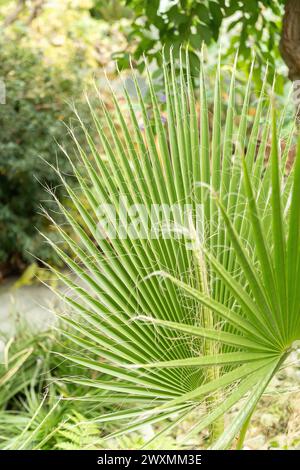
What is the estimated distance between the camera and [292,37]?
2164 millimetres

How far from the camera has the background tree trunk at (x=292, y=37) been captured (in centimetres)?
213

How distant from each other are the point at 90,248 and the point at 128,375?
305 mm

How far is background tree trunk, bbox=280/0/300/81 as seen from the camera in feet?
7.00

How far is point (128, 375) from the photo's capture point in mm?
1241

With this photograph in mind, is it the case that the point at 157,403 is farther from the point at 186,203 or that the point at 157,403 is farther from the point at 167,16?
the point at 167,16
